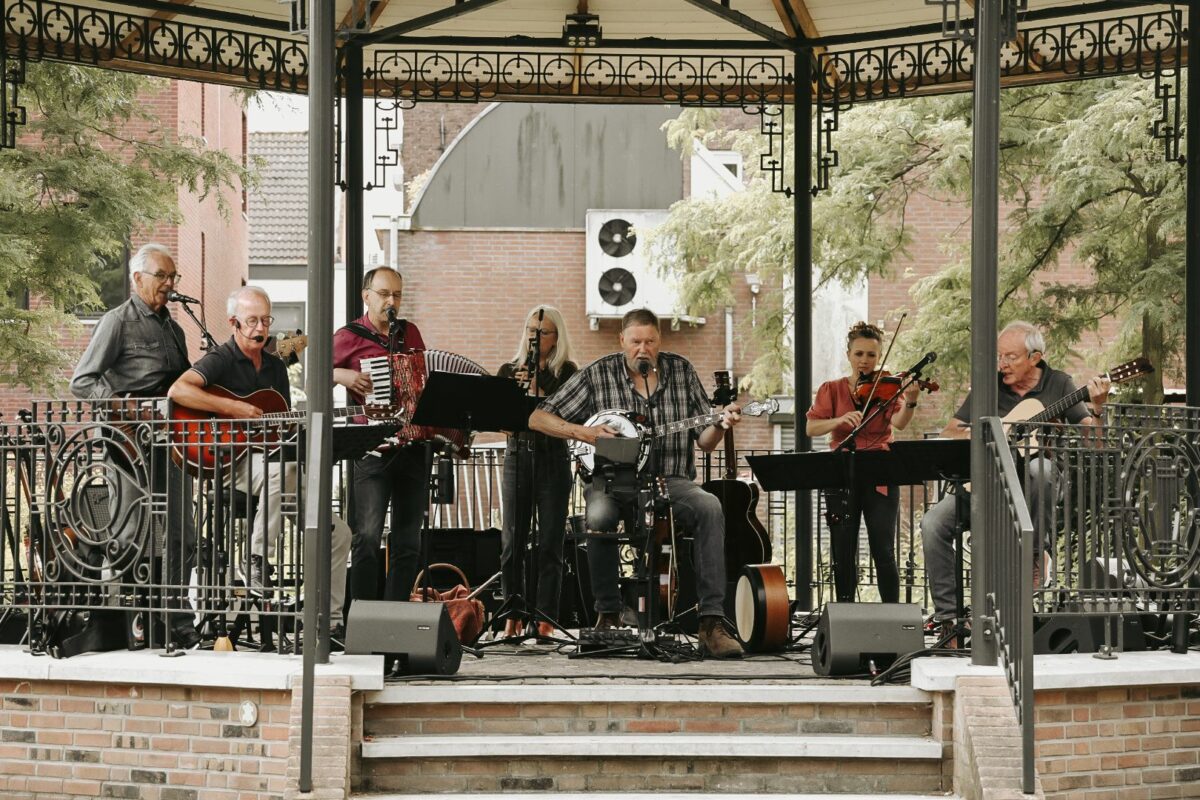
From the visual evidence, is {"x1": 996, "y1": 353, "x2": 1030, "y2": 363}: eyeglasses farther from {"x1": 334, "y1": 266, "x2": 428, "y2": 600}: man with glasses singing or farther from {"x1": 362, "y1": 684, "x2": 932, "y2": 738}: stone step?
{"x1": 334, "y1": 266, "x2": 428, "y2": 600}: man with glasses singing

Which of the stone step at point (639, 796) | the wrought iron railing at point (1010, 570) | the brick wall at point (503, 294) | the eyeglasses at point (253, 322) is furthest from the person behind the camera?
the brick wall at point (503, 294)

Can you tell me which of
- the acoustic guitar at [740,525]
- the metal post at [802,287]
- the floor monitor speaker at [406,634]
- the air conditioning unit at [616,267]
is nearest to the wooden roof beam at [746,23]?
the metal post at [802,287]

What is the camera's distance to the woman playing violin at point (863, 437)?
8.76m

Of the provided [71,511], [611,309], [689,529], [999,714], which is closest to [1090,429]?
[999,714]

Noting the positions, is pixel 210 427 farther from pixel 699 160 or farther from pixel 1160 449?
pixel 699 160

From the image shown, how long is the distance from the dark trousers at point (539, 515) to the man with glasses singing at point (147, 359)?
190 centimetres

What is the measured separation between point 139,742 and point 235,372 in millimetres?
1893

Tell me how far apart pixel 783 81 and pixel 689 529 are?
437cm

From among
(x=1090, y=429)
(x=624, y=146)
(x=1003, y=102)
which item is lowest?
(x=1090, y=429)

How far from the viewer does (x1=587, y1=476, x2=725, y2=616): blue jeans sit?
8.43m

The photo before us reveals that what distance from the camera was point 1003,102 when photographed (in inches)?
663

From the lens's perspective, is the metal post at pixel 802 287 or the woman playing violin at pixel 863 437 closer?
the woman playing violin at pixel 863 437

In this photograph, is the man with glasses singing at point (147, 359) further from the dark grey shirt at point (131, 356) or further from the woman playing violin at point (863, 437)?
the woman playing violin at point (863, 437)

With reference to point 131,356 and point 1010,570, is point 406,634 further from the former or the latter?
point 1010,570
